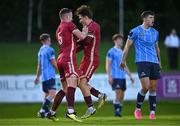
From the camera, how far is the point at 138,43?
18.2 metres

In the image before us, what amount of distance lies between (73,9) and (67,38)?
113 feet

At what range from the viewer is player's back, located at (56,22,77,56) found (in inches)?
657

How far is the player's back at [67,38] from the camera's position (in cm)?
1669

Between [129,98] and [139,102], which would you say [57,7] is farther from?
[139,102]

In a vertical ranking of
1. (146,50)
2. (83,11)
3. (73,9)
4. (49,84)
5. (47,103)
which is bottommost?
(47,103)

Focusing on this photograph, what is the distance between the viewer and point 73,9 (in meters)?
50.9

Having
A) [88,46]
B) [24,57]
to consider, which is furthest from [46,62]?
[24,57]

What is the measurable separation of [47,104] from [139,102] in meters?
4.48

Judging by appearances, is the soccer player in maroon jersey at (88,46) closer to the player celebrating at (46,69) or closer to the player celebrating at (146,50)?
the player celebrating at (146,50)

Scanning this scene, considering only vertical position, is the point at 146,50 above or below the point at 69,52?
above

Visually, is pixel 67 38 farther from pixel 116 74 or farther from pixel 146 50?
pixel 116 74

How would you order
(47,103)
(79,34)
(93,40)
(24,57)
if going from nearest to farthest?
(79,34), (93,40), (47,103), (24,57)

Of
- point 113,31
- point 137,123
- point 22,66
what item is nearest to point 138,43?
point 137,123

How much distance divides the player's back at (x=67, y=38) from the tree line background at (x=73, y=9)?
32679 millimetres
